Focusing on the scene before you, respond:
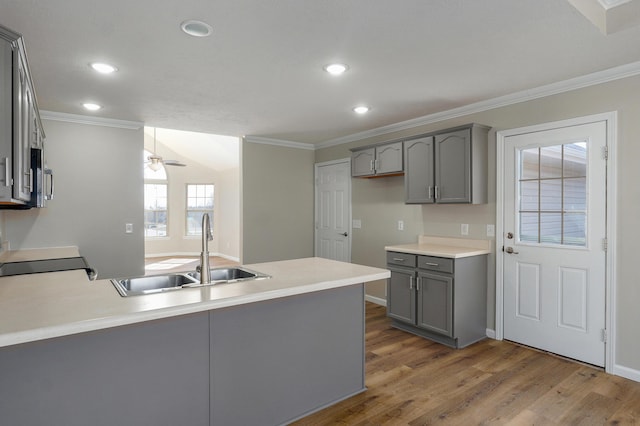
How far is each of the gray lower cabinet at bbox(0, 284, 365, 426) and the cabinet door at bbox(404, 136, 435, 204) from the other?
1.75 m

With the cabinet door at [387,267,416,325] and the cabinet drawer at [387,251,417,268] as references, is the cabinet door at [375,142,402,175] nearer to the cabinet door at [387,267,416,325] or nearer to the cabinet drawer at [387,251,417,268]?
the cabinet drawer at [387,251,417,268]

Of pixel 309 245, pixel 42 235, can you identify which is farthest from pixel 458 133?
pixel 42 235

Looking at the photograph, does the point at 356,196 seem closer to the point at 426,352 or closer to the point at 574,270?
the point at 426,352

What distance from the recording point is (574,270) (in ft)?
10.1

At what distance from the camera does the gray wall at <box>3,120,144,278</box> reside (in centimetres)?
404

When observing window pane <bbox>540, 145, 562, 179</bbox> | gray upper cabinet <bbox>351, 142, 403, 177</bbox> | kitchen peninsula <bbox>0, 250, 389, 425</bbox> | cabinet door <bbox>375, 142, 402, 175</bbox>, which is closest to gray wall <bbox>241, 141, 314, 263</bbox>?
gray upper cabinet <bbox>351, 142, 403, 177</bbox>

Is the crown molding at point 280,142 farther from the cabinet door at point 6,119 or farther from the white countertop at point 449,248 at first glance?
the cabinet door at point 6,119

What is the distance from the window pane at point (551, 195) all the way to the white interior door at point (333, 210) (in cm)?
263

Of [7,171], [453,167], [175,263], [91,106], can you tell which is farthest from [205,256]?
[175,263]

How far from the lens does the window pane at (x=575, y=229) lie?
3.04 metres

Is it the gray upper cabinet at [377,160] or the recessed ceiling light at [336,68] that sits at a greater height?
the recessed ceiling light at [336,68]

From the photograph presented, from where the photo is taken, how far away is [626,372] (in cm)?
280

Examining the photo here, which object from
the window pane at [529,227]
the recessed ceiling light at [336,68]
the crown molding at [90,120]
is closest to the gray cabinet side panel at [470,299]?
the window pane at [529,227]

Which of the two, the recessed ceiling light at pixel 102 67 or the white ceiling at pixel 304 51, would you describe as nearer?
the white ceiling at pixel 304 51
